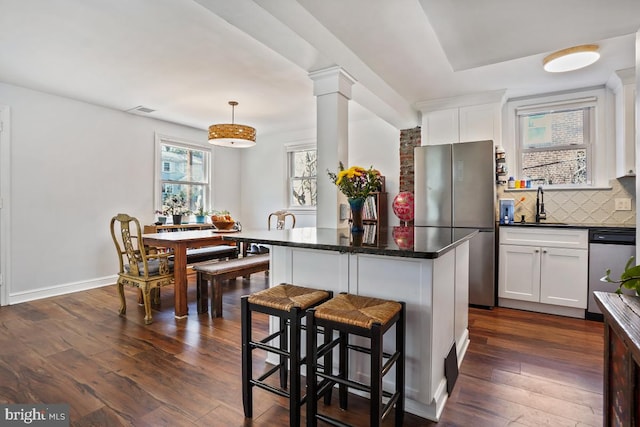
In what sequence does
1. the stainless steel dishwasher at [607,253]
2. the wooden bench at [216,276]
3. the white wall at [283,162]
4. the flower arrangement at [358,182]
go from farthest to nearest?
1. the white wall at [283,162]
2. the wooden bench at [216,276]
3. the stainless steel dishwasher at [607,253]
4. the flower arrangement at [358,182]

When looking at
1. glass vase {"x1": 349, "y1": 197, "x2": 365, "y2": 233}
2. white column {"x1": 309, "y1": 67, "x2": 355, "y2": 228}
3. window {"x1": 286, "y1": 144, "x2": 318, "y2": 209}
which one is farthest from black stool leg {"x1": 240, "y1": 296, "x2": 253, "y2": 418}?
window {"x1": 286, "y1": 144, "x2": 318, "y2": 209}

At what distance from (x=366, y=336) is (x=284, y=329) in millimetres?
655

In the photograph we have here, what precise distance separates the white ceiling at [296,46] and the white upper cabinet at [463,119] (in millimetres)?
165

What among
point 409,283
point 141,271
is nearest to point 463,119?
point 409,283

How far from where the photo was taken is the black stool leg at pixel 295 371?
1427 millimetres

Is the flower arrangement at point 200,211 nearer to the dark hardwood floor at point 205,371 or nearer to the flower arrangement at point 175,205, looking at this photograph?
the flower arrangement at point 175,205

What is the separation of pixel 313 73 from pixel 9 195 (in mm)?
3717

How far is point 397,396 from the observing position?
1.48 metres

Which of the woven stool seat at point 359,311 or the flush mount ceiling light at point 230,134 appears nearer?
the woven stool seat at point 359,311

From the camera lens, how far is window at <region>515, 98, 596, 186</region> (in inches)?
140

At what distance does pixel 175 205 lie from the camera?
5.43 metres

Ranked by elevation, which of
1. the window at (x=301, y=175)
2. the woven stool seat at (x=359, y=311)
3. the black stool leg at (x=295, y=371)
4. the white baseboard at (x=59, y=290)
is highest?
the window at (x=301, y=175)

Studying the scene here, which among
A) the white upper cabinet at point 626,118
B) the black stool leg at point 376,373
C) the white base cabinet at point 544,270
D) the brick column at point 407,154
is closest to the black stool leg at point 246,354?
the black stool leg at point 376,373

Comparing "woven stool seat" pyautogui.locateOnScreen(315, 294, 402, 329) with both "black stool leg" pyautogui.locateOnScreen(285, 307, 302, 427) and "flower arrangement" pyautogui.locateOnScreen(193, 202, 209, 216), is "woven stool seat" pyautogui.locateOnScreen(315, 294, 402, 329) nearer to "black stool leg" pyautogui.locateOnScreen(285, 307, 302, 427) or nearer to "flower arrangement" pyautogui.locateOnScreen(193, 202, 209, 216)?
"black stool leg" pyautogui.locateOnScreen(285, 307, 302, 427)
